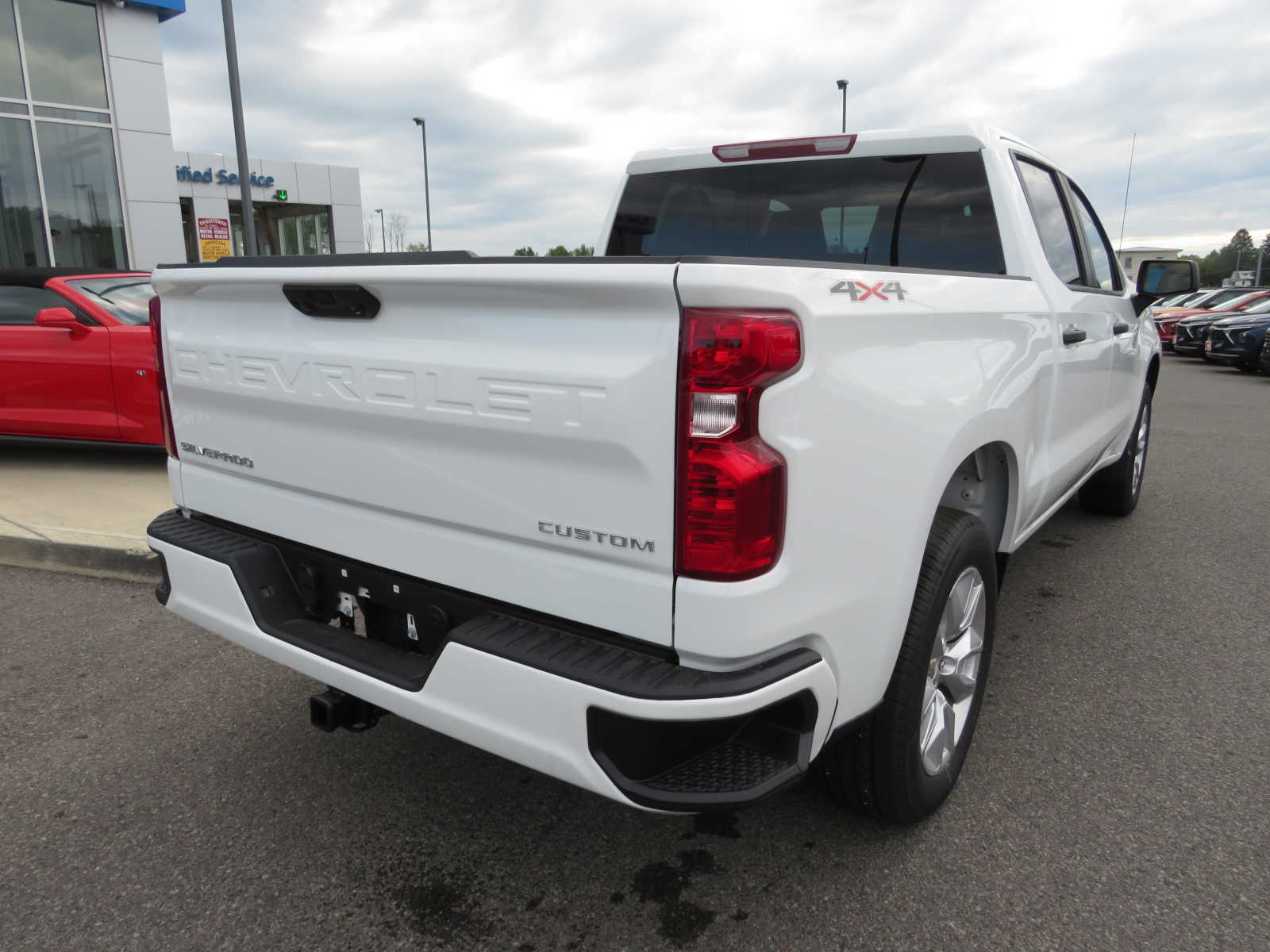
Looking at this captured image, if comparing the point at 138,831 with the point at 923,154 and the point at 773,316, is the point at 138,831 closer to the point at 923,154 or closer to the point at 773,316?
the point at 773,316

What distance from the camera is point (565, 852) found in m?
2.39

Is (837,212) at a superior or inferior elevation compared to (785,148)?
inferior

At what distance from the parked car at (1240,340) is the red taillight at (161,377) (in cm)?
1918

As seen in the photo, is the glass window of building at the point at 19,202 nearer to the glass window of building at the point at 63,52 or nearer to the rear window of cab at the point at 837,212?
the glass window of building at the point at 63,52

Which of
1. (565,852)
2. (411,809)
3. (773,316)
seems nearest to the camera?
(773,316)

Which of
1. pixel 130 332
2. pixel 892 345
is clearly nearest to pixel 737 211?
pixel 892 345

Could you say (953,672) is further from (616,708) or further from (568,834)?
(616,708)

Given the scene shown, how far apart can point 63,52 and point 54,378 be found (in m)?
13.3

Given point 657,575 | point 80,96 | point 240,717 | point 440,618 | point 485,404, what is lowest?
point 240,717

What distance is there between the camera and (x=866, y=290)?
1855 mm

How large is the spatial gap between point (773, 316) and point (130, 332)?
576 cm

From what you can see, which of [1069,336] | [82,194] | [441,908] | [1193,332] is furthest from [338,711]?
[1193,332]

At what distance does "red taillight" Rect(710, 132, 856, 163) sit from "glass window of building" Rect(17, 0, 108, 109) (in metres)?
16.9

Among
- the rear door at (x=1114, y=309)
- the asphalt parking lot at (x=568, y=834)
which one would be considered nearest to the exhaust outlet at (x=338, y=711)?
the asphalt parking lot at (x=568, y=834)
